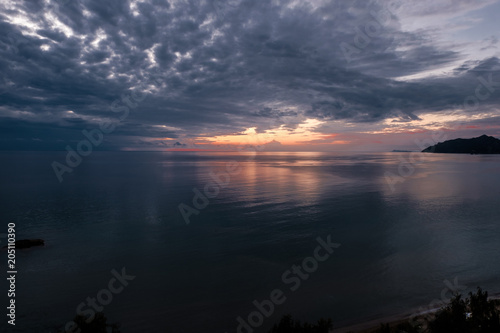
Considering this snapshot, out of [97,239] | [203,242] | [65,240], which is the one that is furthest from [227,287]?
[65,240]

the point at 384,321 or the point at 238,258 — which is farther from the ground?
the point at 238,258

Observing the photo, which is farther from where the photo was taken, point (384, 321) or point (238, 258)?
point (238, 258)

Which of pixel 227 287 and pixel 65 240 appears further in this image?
pixel 65 240

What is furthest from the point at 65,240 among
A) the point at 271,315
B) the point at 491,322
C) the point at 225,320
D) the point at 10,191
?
the point at 10,191

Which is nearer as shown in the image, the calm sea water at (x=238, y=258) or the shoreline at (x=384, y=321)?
the shoreline at (x=384, y=321)

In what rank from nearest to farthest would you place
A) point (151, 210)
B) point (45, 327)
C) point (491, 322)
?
1. point (491, 322)
2. point (45, 327)
3. point (151, 210)

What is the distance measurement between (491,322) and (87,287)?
950 inches

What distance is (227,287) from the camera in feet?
66.6

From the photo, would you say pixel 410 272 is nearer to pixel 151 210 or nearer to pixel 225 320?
pixel 225 320

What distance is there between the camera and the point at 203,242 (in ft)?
96.8

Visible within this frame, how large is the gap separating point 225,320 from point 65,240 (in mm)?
22979

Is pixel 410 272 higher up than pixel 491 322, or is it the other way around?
pixel 491 322

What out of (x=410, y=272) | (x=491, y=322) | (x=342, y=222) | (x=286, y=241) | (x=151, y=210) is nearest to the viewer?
(x=491, y=322)

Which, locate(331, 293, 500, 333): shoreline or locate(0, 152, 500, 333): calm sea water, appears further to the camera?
locate(0, 152, 500, 333): calm sea water
